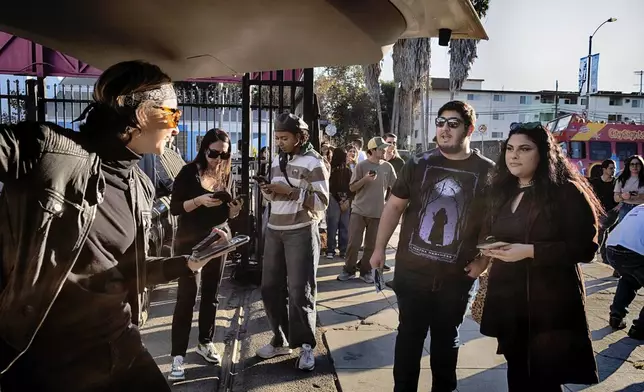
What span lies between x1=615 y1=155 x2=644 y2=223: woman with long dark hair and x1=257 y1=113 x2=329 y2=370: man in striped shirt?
559cm

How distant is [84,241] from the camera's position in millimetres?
1530

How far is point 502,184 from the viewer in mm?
3174

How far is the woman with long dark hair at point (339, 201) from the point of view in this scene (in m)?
8.67

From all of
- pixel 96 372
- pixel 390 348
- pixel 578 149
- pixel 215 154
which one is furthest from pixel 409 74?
pixel 96 372

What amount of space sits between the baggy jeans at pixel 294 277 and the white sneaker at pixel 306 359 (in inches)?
2.3

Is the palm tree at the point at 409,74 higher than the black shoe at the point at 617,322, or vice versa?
the palm tree at the point at 409,74

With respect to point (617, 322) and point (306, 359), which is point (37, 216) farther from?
point (617, 322)

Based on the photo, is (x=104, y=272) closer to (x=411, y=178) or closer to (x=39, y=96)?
(x=411, y=178)

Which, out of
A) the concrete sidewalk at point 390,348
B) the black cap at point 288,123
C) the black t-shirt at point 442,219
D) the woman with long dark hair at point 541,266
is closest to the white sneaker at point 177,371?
the concrete sidewalk at point 390,348

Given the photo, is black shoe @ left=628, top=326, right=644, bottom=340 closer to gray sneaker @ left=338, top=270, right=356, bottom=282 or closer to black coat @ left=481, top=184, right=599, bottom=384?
black coat @ left=481, top=184, right=599, bottom=384

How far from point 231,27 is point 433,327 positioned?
226cm

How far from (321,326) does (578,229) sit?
3.11 metres

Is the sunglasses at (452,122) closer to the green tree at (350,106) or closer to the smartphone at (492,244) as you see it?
the smartphone at (492,244)

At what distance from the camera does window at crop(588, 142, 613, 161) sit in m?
22.3
